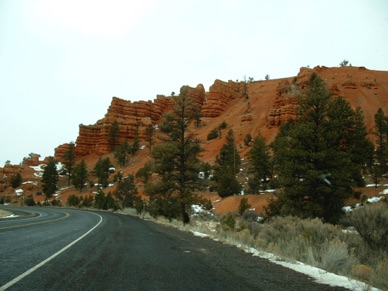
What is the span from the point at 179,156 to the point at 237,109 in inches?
3289

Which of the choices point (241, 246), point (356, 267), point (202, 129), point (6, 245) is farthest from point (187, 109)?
point (202, 129)

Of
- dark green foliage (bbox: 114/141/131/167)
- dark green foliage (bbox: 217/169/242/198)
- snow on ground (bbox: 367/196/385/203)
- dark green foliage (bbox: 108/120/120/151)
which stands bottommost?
snow on ground (bbox: 367/196/385/203)

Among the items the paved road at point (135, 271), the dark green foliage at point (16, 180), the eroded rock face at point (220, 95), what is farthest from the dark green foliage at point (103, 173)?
the paved road at point (135, 271)

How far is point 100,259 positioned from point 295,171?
69.3 ft

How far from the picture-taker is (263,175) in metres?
53.8

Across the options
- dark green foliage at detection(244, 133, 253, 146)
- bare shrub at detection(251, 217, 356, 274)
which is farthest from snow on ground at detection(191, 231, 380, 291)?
dark green foliage at detection(244, 133, 253, 146)

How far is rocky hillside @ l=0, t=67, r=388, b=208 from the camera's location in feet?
272

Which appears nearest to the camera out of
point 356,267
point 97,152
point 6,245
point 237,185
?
point 356,267

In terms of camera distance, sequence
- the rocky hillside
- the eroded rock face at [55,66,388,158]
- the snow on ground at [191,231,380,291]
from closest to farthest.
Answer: the snow on ground at [191,231,380,291], the rocky hillside, the eroded rock face at [55,66,388,158]

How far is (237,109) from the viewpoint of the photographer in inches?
4267

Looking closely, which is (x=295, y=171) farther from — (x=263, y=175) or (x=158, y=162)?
(x=263, y=175)

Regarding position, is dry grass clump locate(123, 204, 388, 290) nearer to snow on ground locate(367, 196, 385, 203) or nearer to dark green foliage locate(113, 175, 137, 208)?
snow on ground locate(367, 196, 385, 203)

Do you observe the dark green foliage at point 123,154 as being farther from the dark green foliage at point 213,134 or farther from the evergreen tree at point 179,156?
the evergreen tree at point 179,156

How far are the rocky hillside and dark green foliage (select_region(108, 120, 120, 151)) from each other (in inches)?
76.7
